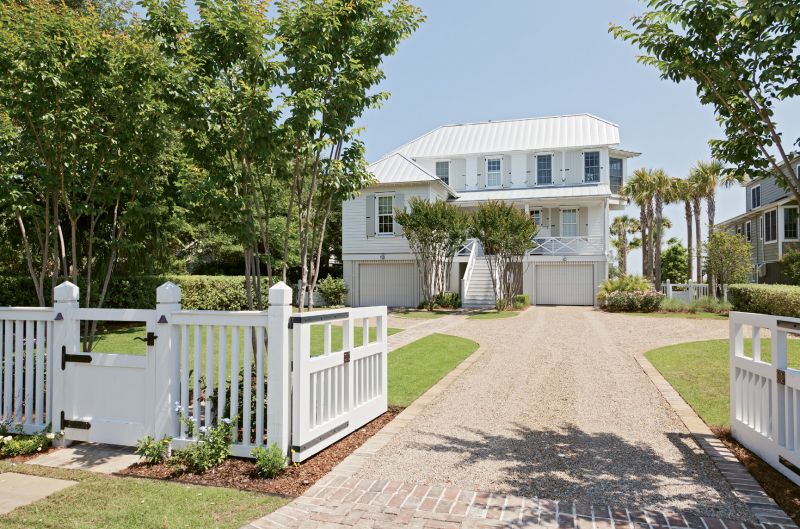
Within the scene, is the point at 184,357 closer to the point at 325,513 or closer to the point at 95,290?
the point at 325,513

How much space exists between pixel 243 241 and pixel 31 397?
9.08 ft

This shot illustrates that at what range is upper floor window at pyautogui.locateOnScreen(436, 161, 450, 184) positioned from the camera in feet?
95.1

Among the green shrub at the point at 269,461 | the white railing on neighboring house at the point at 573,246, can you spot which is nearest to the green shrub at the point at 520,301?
the white railing on neighboring house at the point at 573,246

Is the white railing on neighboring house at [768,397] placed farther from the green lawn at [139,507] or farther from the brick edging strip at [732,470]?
the green lawn at [139,507]

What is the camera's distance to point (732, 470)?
4.46m

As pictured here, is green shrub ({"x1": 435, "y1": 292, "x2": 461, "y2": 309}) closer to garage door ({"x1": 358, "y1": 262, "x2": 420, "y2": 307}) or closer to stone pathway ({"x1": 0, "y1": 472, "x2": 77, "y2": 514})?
garage door ({"x1": 358, "y1": 262, "x2": 420, "y2": 307})

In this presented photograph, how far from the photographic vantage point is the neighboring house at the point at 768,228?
26766mm

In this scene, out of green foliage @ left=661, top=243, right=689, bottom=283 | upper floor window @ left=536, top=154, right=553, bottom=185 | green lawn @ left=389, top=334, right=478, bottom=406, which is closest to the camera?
green lawn @ left=389, top=334, right=478, bottom=406

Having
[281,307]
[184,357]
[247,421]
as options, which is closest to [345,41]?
[281,307]

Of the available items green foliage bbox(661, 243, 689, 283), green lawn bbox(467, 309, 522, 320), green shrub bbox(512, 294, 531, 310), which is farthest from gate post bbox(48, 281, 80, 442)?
green foliage bbox(661, 243, 689, 283)

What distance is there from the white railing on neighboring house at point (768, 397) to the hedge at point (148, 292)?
12.5 metres

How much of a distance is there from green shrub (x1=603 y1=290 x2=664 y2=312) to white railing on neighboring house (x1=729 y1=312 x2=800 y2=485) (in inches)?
635

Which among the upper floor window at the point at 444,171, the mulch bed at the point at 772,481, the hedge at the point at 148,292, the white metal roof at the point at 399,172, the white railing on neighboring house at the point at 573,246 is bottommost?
the mulch bed at the point at 772,481

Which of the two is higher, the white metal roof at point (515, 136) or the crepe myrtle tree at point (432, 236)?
the white metal roof at point (515, 136)
